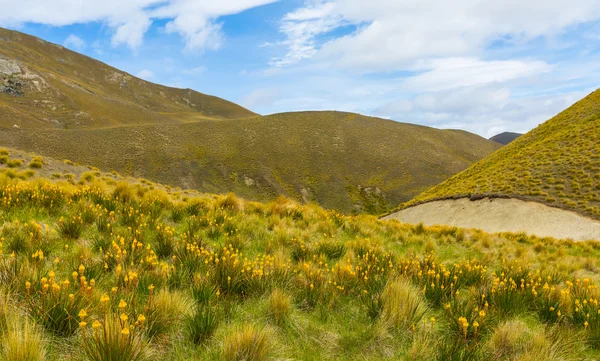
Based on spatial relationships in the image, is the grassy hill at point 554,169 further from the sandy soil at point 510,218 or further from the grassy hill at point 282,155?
the grassy hill at point 282,155

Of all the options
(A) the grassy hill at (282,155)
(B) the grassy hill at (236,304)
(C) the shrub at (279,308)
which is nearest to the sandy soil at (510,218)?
(B) the grassy hill at (236,304)

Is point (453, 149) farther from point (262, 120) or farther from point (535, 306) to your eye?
point (535, 306)

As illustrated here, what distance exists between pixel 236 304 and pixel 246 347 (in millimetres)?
1218

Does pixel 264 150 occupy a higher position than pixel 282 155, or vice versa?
pixel 264 150

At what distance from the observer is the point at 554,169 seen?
3844 cm

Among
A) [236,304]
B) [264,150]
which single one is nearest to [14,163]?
[236,304]

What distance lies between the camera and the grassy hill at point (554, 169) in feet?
105

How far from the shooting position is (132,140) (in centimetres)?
9744

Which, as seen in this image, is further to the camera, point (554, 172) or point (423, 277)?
point (554, 172)

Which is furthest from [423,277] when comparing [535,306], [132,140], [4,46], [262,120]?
[4,46]

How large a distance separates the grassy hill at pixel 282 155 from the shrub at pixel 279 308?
81.1 meters

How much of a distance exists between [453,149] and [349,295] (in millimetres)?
137420

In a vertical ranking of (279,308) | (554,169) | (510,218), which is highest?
(554,169)

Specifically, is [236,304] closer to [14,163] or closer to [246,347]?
[246,347]
